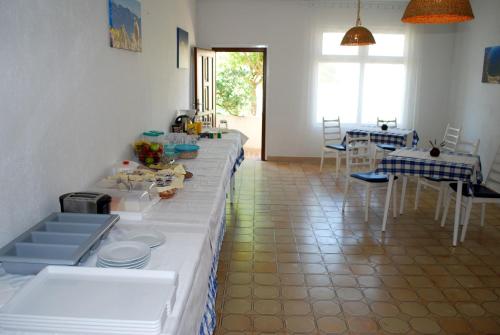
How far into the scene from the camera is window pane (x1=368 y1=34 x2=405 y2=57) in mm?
6715

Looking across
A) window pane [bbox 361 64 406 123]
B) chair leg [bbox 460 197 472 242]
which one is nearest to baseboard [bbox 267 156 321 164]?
window pane [bbox 361 64 406 123]

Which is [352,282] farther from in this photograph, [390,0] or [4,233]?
[390,0]

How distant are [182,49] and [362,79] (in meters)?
3.03

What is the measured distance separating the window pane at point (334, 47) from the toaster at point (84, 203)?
553 centimetres

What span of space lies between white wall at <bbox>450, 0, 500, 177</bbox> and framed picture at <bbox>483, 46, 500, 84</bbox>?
74 millimetres

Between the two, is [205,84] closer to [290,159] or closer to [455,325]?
[290,159]

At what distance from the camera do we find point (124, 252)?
158cm

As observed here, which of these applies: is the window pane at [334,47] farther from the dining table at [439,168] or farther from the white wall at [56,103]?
the white wall at [56,103]

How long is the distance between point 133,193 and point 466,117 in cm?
558

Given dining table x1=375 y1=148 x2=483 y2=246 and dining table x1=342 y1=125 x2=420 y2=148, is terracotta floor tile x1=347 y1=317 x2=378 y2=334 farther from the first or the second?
dining table x1=342 y1=125 x2=420 y2=148

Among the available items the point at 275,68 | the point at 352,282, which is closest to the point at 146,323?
the point at 352,282

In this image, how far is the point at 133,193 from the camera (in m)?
2.27

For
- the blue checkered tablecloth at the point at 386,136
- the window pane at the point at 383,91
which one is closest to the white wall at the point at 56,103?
the blue checkered tablecloth at the point at 386,136

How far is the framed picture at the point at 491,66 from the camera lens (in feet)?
17.7
